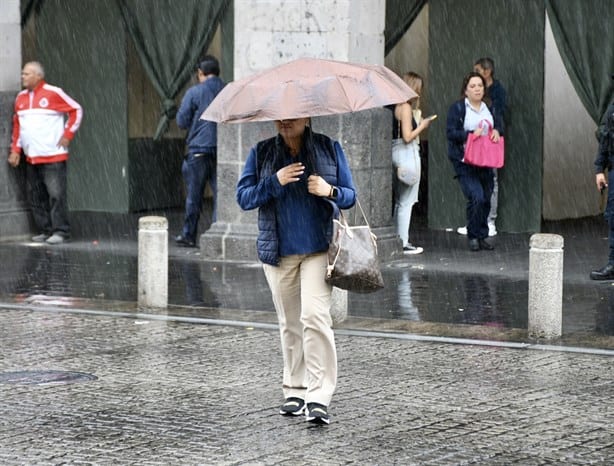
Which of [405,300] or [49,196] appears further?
[49,196]

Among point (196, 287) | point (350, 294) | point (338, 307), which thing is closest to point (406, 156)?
point (350, 294)

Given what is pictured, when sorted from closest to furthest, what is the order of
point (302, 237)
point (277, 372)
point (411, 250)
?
point (302, 237) → point (277, 372) → point (411, 250)

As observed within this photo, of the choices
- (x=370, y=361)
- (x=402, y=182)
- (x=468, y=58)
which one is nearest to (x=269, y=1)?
(x=402, y=182)

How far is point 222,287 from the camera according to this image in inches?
531

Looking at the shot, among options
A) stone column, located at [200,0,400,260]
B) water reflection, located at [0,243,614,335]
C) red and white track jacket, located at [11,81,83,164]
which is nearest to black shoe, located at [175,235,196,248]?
water reflection, located at [0,243,614,335]

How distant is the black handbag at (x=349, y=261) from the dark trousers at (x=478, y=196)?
25.3 ft

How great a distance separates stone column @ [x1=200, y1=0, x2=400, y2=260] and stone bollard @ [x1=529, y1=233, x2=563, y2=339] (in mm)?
4060

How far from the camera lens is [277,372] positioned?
9.54 meters

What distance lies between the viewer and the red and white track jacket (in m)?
16.6

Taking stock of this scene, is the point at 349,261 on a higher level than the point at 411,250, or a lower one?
higher

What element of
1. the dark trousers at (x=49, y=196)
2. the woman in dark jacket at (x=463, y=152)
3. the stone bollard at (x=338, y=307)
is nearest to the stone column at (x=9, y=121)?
the dark trousers at (x=49, y=196)

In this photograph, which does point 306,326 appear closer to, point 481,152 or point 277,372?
point 277,372

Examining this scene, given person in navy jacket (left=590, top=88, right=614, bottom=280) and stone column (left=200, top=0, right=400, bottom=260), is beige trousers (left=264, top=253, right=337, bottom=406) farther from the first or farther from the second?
stone column (left=200, top=0, right=400, bottom=260)

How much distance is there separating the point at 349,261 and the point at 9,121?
388 inches
